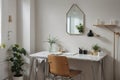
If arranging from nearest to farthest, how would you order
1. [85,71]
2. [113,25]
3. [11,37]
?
1. [113,25]
2. [85,71]
3. [11,37]

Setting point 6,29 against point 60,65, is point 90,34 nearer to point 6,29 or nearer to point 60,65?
point 60,65

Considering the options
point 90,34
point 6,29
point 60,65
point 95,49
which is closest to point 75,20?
point 90,34

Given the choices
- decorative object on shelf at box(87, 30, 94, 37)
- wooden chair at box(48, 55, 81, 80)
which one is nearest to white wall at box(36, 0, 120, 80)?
decorative object on shelf at box(87, 30, 94, 37)

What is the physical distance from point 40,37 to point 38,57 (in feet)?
2.69

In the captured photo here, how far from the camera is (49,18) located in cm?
441

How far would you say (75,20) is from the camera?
4113 mm

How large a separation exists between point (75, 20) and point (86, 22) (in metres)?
0.25

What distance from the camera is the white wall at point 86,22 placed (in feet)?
12.5

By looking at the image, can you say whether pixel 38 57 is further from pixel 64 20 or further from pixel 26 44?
pixel 64 20

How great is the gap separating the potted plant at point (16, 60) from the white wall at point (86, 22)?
539 millimetres

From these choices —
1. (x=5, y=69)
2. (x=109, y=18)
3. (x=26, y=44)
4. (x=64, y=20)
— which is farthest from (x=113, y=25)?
(x=5, y=69)

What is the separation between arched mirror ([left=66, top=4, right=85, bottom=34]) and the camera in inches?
159

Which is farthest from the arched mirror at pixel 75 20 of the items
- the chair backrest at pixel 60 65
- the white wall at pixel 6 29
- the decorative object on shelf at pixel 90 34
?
the white wall at pixel 6 29

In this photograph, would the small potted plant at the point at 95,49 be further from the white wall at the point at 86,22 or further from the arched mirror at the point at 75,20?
the arched mirror at the point at 75,20
